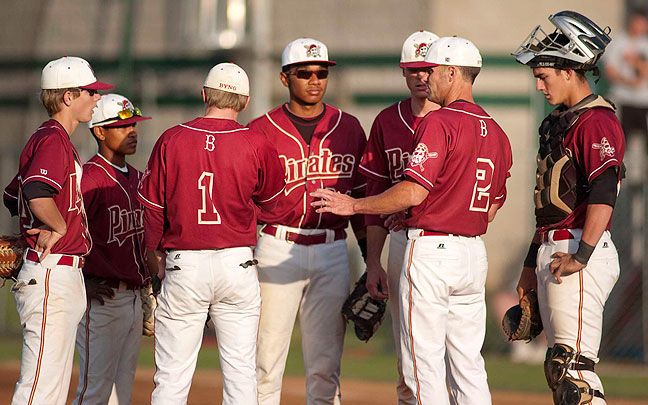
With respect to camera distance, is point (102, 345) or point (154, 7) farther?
point (154, 7)

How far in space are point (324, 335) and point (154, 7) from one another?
1212 cm

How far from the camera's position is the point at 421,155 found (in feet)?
16.9

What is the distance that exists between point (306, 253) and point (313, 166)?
586 millimetres

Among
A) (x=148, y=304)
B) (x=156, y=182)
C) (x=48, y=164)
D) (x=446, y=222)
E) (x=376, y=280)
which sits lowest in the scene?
(x=148, y=304)

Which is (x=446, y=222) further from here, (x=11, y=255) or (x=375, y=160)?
(x=11, y=255)

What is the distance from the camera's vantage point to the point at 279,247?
6355 mm

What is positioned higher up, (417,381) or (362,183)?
(362,183)

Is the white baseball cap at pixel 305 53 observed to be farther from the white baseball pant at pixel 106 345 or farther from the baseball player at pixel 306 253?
the white baseball pant at pixel 106 345

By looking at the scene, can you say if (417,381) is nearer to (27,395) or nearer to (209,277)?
(209,277)

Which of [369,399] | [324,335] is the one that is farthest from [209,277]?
[369,399]

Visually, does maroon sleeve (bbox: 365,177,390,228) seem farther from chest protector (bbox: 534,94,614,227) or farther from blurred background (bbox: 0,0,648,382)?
blurred background (bbox: 0,0,648,382)

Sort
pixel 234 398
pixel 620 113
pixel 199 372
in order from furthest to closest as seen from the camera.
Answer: pixel 620 113 < pixel 199 372 < pixel 234 398

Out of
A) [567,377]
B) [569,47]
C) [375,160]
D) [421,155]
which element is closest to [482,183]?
[421,155]

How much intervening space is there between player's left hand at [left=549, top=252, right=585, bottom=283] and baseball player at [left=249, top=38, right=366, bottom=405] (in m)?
1.60
